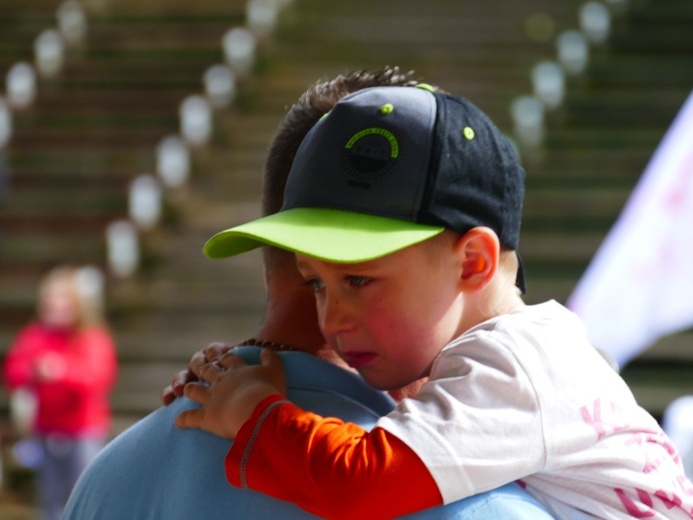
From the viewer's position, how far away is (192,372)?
1.33 meters

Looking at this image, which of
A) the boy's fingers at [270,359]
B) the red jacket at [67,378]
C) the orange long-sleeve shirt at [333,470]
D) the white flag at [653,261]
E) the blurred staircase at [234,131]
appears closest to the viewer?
the orange long-sleeve shirt at [333,470]

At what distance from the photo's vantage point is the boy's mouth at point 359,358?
4.12ft

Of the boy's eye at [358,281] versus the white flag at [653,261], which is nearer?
the boy's eye at [358,281]

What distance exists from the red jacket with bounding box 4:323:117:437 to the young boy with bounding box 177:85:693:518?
15.8 feet

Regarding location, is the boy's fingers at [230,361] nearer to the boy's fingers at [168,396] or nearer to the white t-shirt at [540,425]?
the boy's fingers at [168,396]

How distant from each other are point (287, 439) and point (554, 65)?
819 cm

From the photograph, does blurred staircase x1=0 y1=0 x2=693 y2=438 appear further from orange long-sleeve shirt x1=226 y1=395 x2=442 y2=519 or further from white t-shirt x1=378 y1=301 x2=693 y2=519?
orange long-sleeve shirt x1=226 y1=395 x2=442 y2=519

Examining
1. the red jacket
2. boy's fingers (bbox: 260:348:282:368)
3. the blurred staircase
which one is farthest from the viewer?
the blurred staircase

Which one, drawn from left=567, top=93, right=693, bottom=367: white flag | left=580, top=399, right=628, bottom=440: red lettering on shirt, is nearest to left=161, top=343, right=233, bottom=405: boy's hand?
left=580, top=399, right=628, bottom=440: red lettering on shirt

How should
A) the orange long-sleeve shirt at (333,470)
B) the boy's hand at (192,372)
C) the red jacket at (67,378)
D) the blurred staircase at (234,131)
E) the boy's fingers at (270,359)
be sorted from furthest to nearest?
the blurred staircase at (234,131) < the red jacket at (67,378) < the boy's hand at (192,372) < the boy's fingers at (270,359) < the orange long-sleeve shirt at (333,470)

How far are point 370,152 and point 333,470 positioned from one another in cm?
29

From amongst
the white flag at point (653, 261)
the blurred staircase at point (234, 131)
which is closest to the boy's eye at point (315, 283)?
the white flag at point (653, 261)

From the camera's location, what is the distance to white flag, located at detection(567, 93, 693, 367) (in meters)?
2.59

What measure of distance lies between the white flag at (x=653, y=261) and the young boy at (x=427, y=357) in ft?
4.42
